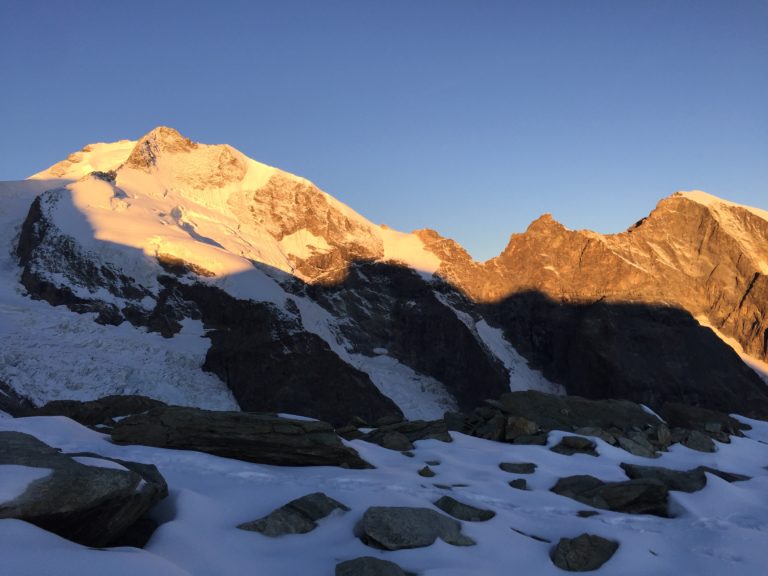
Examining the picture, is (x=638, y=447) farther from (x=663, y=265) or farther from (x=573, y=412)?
(x=663, y=265)

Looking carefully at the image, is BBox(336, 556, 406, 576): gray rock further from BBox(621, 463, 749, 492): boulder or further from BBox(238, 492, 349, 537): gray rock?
BBox(621, 463, 749, 492): boulder

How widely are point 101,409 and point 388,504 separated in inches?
598

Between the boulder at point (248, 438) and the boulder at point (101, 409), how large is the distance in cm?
699

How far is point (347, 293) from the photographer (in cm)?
9612

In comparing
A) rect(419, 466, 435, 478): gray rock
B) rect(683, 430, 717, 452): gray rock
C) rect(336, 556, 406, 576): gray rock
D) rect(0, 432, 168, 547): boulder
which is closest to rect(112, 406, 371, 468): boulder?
rect(419, 466, 435, 478): gray rock

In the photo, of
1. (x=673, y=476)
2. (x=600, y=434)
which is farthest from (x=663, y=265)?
(x=673, y=476)

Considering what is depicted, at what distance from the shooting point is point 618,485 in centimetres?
1365

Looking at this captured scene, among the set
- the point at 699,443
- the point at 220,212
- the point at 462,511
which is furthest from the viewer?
the point at 220,212

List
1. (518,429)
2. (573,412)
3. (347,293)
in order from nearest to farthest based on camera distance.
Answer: (518,429), (573,412), (347,293)

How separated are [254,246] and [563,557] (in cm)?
8422

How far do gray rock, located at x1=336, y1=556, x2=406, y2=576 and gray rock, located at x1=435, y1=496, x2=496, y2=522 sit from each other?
3006 mm

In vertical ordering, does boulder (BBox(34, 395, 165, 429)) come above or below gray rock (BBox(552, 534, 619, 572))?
below

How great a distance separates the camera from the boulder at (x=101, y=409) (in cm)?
2127

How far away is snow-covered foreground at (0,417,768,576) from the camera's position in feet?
25.1
